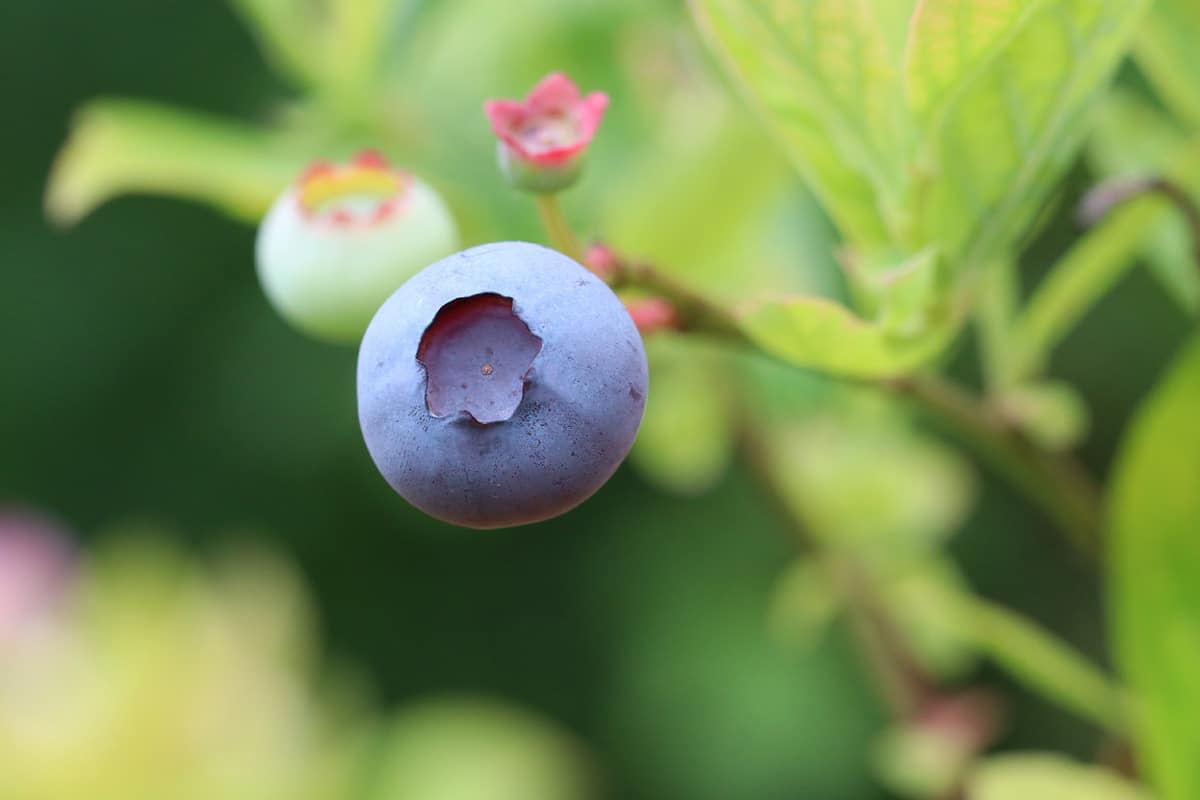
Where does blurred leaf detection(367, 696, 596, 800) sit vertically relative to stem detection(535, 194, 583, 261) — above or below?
above

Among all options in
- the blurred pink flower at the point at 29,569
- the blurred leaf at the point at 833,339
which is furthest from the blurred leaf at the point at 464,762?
the blurred leaf at the point at 833,339

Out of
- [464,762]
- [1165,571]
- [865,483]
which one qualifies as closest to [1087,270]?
[1165,571]

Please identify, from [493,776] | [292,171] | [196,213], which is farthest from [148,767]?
[196,213]

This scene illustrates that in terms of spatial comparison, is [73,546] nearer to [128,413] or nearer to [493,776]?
[128,413]

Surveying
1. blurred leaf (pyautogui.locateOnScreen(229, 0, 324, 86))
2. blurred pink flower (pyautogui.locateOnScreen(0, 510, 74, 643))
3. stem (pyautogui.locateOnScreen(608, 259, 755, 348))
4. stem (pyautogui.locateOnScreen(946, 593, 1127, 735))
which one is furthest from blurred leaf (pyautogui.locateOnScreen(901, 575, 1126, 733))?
blurred pink flower (pyautogui.locateOnScreen(0, 510, 74, 643))

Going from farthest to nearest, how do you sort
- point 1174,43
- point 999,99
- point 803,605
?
point 803,605 → point 1174,43 → point 999,99

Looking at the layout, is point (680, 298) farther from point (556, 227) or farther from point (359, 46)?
point (359, 46)

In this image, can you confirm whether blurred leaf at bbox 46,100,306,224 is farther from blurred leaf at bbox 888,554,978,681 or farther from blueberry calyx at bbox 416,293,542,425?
blurred leaf at bbox 888,554,978,681
